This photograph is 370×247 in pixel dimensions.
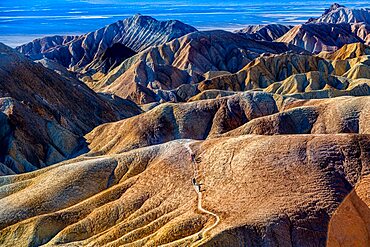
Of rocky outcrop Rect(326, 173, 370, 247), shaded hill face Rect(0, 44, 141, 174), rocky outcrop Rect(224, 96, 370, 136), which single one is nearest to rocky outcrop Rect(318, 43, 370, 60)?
shaded hill face Rect(0, 44, 141, 174)

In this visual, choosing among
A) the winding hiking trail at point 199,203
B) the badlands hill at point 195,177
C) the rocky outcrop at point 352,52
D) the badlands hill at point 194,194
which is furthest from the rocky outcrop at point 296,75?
the badlands hill at point 194,194

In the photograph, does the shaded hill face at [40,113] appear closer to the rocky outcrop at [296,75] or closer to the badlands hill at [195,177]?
the badlands hill at [195,177]

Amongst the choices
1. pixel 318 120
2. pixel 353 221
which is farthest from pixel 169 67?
pixel 353 221

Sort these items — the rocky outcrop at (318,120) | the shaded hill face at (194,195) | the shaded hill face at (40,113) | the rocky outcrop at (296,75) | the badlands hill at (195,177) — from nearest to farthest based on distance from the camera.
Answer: the shaded hill face at (194,195), the badlands hill at (195,177), the rocky outcrop at (318,120), the shaded hill face at (40,113), the rocky outcrop at (296,75)

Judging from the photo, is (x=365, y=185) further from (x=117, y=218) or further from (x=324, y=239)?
(x=117, y=218)

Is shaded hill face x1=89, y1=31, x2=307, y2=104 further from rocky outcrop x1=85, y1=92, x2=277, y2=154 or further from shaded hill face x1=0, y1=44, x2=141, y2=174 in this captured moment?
rocky outcrop x1=85, y1=92, x2=277, y2=154

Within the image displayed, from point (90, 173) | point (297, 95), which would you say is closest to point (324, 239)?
point (90, 173)
